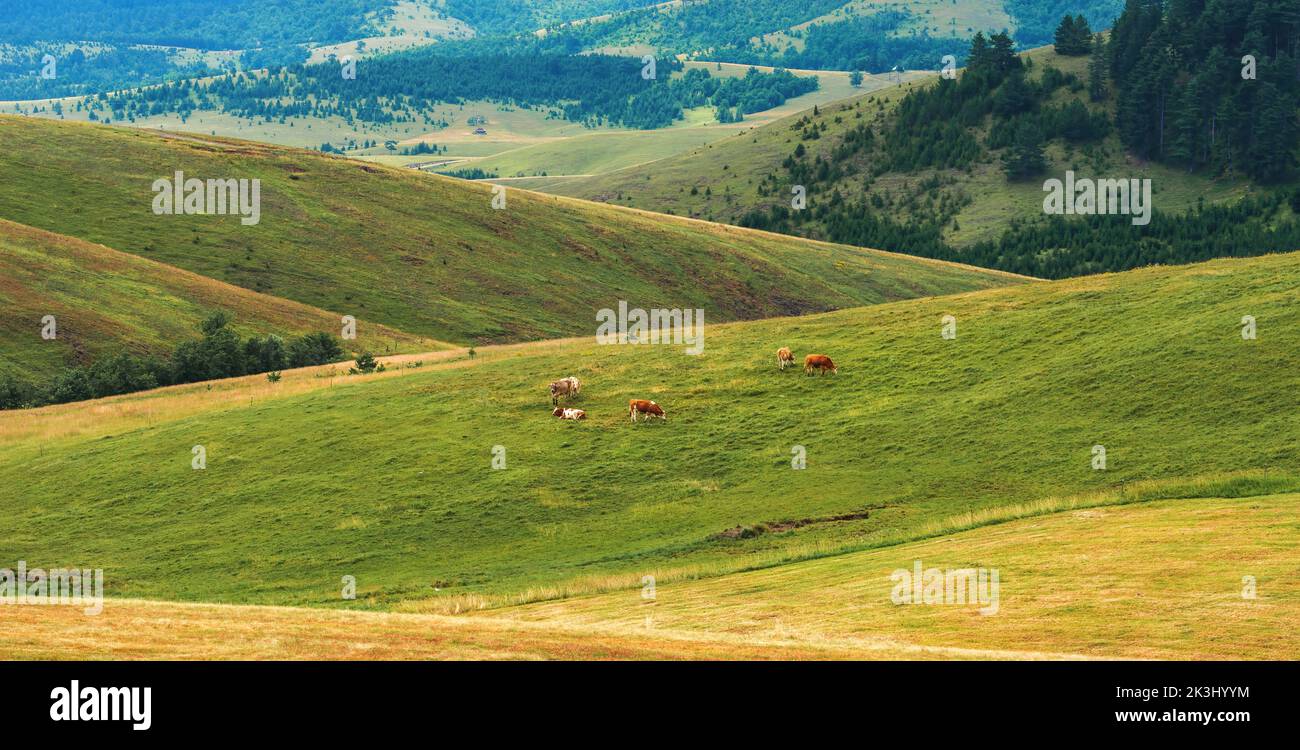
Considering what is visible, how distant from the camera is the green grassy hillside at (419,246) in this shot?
373ft

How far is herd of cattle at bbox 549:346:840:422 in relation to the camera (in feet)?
157

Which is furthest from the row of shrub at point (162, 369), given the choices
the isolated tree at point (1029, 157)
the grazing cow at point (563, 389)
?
the isolated tree at point (1029, 157)

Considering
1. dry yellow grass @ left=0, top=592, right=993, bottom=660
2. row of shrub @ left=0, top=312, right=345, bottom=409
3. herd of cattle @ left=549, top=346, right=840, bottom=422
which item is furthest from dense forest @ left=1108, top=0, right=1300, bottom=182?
dry yellow grass @ left=0, top=592, right=993, bottom=660

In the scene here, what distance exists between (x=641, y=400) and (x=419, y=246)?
84.0 meters

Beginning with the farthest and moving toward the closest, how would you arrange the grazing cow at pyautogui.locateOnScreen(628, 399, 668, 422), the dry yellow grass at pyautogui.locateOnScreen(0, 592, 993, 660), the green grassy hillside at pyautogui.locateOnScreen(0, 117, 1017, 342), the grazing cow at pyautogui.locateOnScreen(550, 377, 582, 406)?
the green grassy hillside at pyautogui.locateOnScreen(0, 117, 1017, 342), the grazing cow at pyautogui.locateOnScreen(550, 377, 582, 406), the grazing cow at pyautogui.locateOnScreen(628, 399, 668, 422), the dry yellow grass at pyautogui.locateOnScreen(0, 592, 993, 660)

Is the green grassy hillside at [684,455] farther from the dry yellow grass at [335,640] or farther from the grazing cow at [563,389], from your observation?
the dry yellow grass at [335,640]

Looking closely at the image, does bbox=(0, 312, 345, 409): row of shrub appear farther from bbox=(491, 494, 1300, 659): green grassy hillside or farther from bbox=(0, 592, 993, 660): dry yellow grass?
bbox=(0, 592, 993, 660): dry yellow grass

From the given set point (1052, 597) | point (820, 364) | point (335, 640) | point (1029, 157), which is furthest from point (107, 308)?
point (1029, 157)

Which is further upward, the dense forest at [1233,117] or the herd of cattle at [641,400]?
the dense forest at [1233,117]

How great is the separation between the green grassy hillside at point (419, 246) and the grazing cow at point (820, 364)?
2373 inches

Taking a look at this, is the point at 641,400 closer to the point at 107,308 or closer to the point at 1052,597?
the point at 1052,597

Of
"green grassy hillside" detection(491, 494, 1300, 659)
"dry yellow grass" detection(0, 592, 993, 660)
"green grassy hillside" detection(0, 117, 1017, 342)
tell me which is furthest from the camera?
"green grassy hillside" detection(0, 117, 1017, 342)

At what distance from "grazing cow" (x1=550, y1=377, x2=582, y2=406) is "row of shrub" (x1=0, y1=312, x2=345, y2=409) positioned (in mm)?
31601
